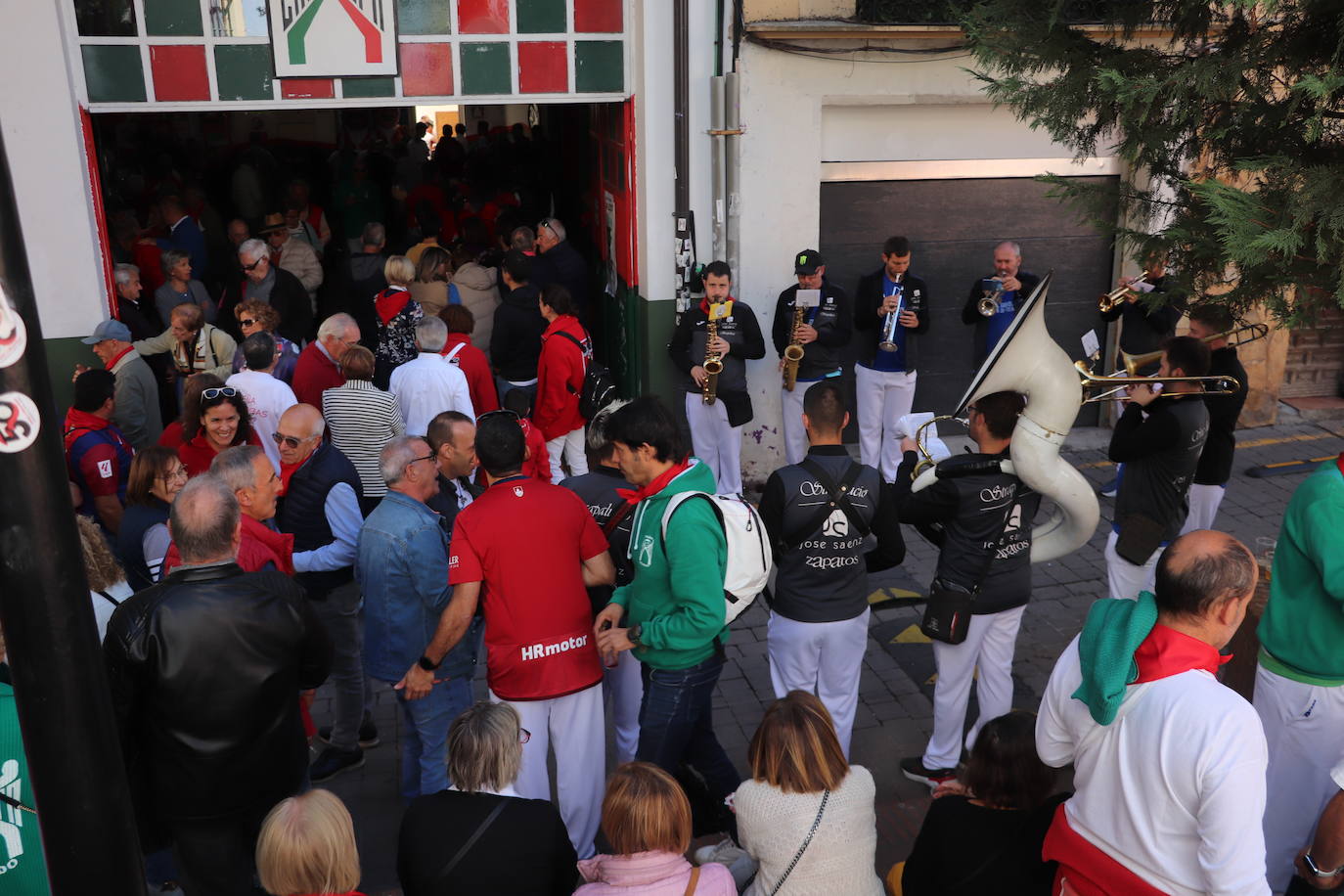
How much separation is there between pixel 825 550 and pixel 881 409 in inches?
184

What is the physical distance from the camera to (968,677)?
5.48m

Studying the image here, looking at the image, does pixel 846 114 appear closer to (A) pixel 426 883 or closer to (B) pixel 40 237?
(B) pixel 40 237

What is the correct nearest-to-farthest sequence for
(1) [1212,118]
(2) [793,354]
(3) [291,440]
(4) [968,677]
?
1. (1) [1212,118]
2. (4) [968,677]
3. (3) [291,440]
4. (2) [793,354]

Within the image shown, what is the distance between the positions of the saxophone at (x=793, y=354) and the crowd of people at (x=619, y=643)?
5.29 ft

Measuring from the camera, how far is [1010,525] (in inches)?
206

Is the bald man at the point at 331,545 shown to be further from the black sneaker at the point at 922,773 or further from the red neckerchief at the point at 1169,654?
the red neckerchief at the point at 1169,654

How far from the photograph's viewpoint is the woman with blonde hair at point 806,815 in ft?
11.6

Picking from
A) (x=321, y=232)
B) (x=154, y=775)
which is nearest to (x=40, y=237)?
(x=321, y=232)

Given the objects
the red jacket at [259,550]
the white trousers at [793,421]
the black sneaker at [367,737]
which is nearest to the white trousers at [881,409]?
the white trousers at [793,421]

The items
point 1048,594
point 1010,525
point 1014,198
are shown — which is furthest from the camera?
point 1014,198

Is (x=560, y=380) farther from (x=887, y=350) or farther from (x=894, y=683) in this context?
(x=894, y=683)

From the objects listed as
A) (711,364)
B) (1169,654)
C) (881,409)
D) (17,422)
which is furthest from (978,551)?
(881,409)

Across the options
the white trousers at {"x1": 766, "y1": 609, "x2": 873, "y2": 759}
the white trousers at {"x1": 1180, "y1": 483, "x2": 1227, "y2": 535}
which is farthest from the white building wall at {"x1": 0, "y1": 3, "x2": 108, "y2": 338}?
the white trousers at {"x1": 1180, "y1": 483, "x2": 1227, "y2": 535}

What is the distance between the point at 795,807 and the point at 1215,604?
1374 mm
